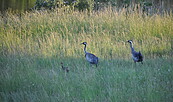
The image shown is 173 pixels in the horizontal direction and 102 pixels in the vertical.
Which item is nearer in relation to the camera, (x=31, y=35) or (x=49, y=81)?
(x=49, y=81)

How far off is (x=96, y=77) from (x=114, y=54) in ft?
8.08

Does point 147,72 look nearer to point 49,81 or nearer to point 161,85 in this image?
point 161,85

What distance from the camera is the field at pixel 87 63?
570 cm

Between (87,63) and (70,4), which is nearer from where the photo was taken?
(87,63)

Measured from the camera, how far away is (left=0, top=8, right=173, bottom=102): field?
18.7ft

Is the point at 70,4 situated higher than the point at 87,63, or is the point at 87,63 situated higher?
the point at 70,4

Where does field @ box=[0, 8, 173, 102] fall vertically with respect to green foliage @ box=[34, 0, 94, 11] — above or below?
below

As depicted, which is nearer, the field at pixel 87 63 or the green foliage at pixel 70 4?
the field at pixel 87 63

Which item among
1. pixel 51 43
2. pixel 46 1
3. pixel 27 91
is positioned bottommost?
pixel 27 91

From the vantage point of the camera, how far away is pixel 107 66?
25.7 ft

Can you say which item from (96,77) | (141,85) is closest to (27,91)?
(96,77)

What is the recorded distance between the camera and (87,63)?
332 inches

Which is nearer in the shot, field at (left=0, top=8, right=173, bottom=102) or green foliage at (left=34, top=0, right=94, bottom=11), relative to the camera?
field at (left=0, top=8, right=173, bottom=102)

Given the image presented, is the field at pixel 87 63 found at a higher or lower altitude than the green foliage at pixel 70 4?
lower
